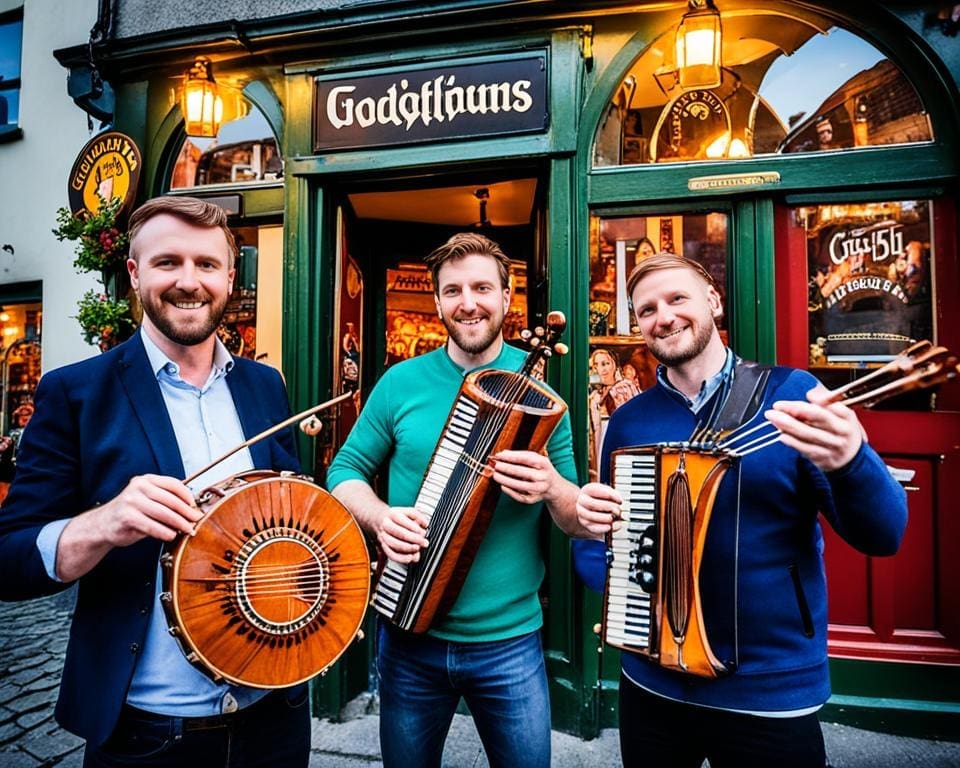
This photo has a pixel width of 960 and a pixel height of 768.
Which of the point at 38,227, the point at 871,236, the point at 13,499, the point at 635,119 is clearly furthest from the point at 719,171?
the point at 38,227

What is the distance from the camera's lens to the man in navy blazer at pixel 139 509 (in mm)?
1381

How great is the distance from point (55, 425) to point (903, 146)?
4351 mm

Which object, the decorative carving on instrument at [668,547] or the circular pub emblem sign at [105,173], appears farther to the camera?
the circular pub emblem sign at [105,173]

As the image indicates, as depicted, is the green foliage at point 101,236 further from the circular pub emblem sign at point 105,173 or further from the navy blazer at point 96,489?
the navy blazer at point 96,489

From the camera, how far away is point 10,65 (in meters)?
5.96

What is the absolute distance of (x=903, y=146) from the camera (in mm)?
3246

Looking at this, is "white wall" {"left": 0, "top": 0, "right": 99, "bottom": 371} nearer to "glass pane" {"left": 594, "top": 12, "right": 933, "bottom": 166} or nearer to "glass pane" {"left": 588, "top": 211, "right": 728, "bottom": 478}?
"glass pane" {"left": 588, "top": 211, "right": 728, "bottom": 478}

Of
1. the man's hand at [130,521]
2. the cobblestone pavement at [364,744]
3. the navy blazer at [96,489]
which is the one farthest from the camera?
the cobblestone pavement at [364,744]

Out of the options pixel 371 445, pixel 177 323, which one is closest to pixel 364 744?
pixel 371 445

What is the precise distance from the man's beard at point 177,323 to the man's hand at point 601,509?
124 cm

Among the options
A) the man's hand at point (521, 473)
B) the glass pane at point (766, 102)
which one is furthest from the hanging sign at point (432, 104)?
the man's hand at point (521, 473)

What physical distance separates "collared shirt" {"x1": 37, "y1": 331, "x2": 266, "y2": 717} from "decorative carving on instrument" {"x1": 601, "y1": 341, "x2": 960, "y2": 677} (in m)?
1.14

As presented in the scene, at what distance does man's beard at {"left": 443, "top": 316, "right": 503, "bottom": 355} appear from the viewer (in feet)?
6.80

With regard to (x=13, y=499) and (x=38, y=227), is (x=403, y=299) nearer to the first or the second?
(x=38, y=227)
